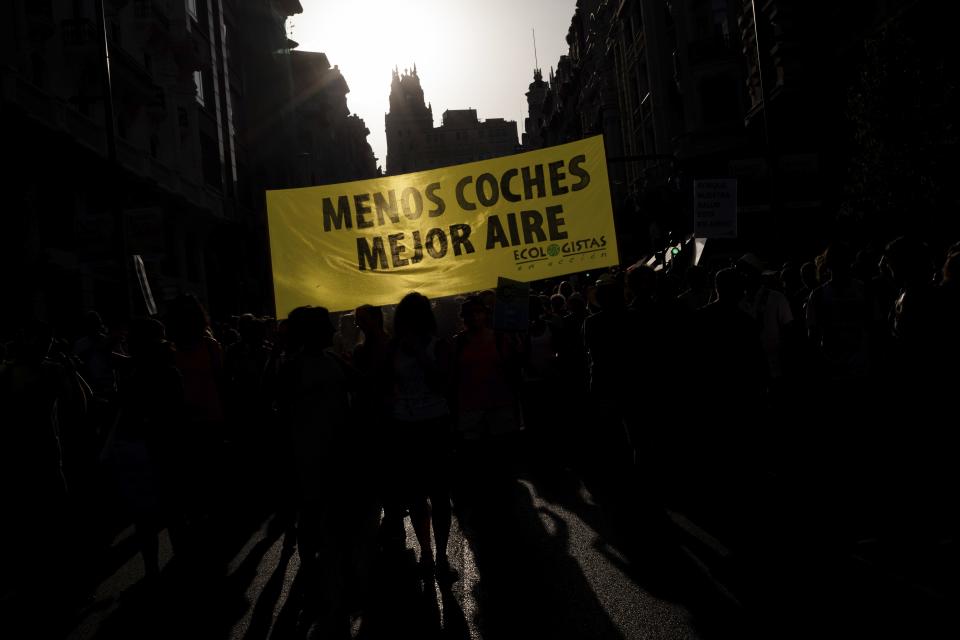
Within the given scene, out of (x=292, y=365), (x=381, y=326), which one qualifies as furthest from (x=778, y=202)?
(x=292, y=365)

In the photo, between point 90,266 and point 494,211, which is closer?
point 494,211

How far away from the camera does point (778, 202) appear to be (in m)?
17.4

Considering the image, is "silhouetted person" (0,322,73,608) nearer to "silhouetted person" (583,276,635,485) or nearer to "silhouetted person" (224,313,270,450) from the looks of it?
"silhouetted person" (224,313,270,450)

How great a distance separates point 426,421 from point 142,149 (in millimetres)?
27250

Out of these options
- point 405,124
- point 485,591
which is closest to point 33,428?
point 485,591

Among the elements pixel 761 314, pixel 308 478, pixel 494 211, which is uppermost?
pixel 494 211

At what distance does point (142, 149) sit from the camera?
99.6ft

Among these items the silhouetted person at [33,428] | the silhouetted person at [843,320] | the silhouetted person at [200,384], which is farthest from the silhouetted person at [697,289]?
the silhouetted person at [33,428]

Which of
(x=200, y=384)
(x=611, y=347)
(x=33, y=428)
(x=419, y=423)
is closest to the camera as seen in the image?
(x=419, y=423)

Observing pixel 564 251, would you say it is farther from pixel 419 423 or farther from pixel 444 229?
pixel 419 423

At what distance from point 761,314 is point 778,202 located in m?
8.80

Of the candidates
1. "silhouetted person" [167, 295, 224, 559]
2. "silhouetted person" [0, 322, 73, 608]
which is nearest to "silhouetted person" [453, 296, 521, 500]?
"silhouetted person" [167, 295, 224, 559]

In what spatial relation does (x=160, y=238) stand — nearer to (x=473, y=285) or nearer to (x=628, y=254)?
(x=473, y=285)

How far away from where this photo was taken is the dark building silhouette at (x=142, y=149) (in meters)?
20.9
